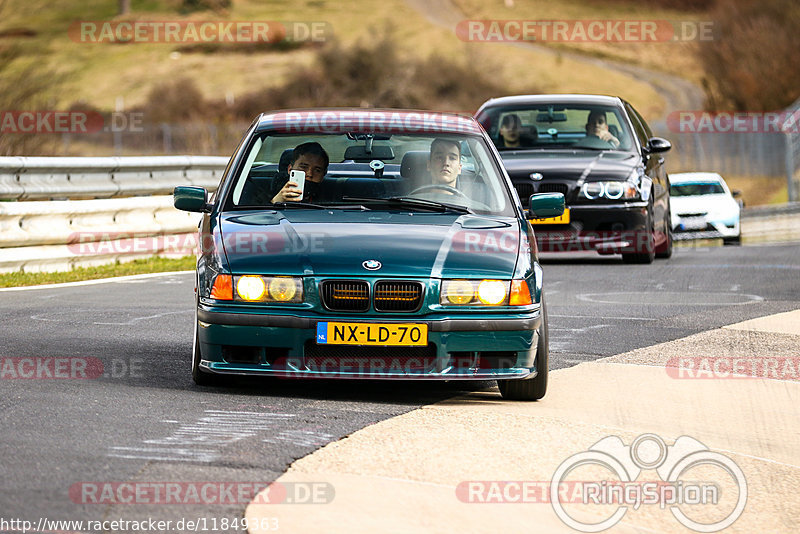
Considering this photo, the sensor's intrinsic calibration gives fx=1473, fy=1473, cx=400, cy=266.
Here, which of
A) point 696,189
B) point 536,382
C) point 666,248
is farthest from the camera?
point 696,189

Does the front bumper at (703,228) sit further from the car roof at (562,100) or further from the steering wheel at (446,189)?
the steering wheel at (446,189)

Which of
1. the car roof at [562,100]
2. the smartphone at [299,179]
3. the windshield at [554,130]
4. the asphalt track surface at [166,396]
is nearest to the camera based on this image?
the asphalt track surface at [166,396]

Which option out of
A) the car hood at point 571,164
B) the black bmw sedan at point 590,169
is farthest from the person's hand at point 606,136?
the car hood at point 571,164

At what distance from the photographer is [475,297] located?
7121mm

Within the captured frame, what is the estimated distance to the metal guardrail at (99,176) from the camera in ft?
46.6

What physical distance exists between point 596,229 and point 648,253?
1.00m

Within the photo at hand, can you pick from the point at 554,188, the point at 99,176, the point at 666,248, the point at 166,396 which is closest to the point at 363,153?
the point at 166,396

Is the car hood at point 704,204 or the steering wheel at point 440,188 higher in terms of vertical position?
the steering wheel at point 440,188

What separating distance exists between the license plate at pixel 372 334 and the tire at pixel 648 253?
9249mm

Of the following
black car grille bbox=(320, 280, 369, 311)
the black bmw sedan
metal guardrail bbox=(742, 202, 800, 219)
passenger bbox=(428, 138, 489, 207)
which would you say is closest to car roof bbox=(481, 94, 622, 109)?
the black bmw sedan

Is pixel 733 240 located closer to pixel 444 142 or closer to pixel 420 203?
pixel 444 142

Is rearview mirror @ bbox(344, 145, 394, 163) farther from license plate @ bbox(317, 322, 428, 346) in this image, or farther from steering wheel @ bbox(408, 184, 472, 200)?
→ license plate @ bbox(317, 322, 428, 346)

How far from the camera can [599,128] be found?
1655cm

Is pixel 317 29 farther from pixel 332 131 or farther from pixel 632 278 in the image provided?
pixel 332 131
